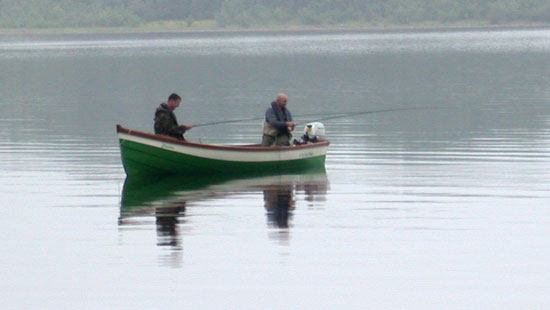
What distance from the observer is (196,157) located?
93.0ft

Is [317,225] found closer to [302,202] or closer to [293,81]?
[302,202]

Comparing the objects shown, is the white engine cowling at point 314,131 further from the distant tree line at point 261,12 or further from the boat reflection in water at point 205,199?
the distant tree line at point 261,12

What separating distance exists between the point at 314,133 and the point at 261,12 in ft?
532

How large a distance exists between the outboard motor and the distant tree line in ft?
516

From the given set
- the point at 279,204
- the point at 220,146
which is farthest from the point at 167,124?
the point at 279,204

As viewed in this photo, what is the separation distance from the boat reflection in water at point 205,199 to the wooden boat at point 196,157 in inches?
7.8

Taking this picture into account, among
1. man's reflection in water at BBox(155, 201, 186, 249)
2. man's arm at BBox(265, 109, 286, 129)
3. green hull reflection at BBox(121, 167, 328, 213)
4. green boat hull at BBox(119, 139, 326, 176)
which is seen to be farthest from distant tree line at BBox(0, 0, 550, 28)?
man's reflection in water at BBox(155, 201, 186, 249)

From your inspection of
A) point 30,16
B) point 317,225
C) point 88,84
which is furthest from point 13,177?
point 30,16

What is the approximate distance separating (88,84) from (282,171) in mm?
46207

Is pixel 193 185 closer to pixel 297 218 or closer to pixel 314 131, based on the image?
pixel 314 131

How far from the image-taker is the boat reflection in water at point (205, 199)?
882 inches

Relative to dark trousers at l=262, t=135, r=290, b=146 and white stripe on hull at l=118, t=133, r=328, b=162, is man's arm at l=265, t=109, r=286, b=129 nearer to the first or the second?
dark trousers at l=262, t=135, r=290, b=146

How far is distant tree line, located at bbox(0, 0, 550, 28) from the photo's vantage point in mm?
188250

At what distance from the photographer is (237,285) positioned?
59.4 feet
